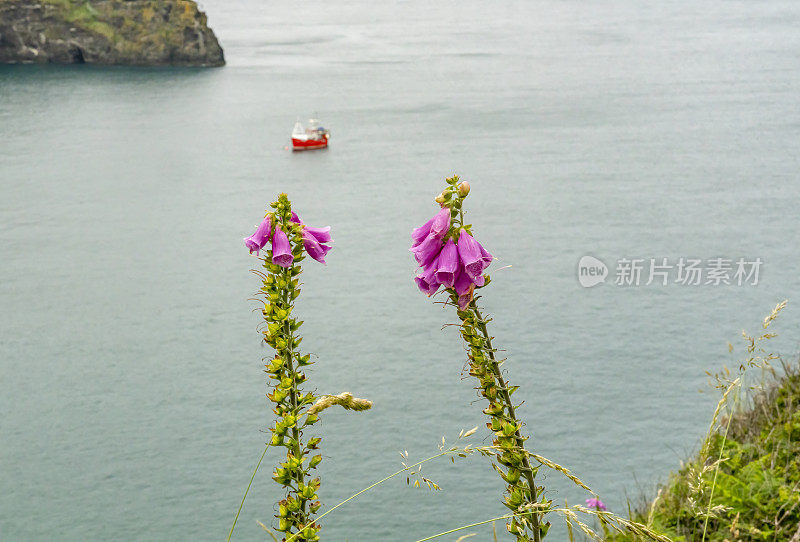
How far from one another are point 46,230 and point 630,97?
71.9 feet

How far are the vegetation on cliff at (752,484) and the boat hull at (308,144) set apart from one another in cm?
2170

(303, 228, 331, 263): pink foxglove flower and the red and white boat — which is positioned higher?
the red and white boat

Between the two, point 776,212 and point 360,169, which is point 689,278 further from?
point 360,169

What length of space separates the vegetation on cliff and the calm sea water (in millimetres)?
2983

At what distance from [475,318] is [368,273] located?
50.4 feet

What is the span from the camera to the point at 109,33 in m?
→ 43.1

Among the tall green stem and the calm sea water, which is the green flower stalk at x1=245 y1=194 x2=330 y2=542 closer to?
the tall green stem

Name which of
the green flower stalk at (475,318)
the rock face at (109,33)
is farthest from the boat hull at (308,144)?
the green flower stalk at (475,318)

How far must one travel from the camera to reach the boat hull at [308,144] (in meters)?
27.9

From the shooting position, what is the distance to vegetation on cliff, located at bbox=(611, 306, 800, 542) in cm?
498

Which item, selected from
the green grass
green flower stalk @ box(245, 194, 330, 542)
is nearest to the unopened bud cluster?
green flower stalk @ box(245, 194, 330, 542)

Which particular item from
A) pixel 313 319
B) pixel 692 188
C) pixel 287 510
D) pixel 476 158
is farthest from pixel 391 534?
pixel 476 158

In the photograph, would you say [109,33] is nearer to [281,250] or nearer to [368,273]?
[368,273]

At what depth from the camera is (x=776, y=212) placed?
20.0 meters
